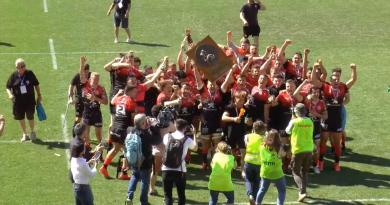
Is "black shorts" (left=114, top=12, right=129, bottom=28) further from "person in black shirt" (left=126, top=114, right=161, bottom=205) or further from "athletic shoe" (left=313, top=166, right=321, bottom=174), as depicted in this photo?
"person in black shirt" (left=126, top=114, right=161, bottom=205)

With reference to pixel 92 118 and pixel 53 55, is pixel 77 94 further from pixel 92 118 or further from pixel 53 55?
pixel 53 55

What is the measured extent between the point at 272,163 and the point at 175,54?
1234 centimetres

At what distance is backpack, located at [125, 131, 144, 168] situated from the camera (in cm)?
1262

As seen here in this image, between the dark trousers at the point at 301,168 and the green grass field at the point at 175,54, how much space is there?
38 centimetres

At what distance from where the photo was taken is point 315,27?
28.3m

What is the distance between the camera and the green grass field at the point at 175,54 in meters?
14.5

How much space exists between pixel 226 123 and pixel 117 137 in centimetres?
222

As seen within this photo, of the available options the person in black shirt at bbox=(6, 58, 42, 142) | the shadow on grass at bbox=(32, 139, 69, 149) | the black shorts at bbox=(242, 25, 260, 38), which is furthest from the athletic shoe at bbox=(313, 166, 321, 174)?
the black shorts at bbox=(242, 25, 260, 38)

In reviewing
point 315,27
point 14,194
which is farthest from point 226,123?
point 315,27

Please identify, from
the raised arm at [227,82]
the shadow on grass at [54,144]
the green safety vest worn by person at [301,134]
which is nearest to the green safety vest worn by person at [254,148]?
the green safety vest worn by person at [301,134]

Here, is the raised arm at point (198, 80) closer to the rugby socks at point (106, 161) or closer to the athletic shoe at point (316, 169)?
the rugby socks at point (106, 161)

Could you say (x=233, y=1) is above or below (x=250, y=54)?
above

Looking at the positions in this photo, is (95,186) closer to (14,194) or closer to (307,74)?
(14,194)

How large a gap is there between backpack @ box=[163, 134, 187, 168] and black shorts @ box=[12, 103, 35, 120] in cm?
539
